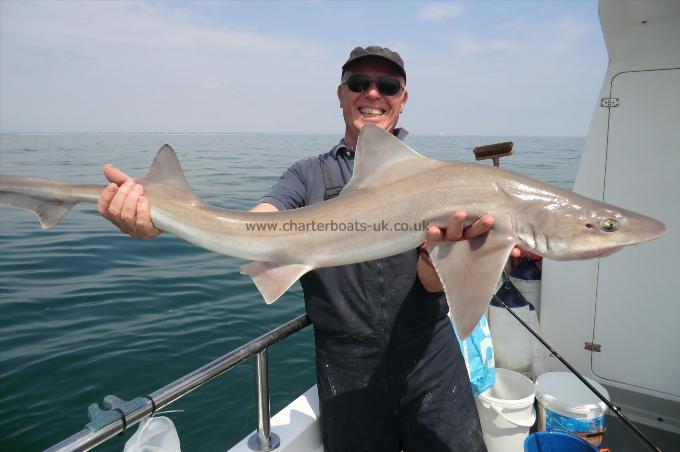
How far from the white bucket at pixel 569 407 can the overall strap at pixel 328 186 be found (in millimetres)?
2532

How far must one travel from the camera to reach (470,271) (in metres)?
2.19

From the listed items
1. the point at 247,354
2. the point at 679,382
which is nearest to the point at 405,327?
the point at 247,354

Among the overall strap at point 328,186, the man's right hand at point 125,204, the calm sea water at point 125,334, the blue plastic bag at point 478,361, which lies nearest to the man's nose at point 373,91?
the overall strap at point 328,186

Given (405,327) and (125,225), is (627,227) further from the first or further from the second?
(125,225)

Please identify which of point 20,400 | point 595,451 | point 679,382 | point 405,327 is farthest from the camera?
point 20,400

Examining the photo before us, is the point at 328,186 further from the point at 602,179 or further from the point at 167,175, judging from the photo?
the point at 602,179

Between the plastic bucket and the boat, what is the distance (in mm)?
1112

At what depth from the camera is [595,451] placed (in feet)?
10.1

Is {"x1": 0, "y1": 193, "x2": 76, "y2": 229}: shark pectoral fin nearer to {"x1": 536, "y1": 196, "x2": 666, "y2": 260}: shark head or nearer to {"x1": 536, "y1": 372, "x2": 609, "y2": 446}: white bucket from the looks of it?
{"x1": 536, "y1": 196, "x2": 666, "y2": 260}: shark head

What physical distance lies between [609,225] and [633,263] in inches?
88.2

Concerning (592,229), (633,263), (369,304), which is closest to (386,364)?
(369,304)

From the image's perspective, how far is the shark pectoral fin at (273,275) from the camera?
2.34 meters

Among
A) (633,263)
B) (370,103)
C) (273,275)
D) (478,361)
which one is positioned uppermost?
(370,103)

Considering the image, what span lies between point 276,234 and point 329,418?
138 cm
